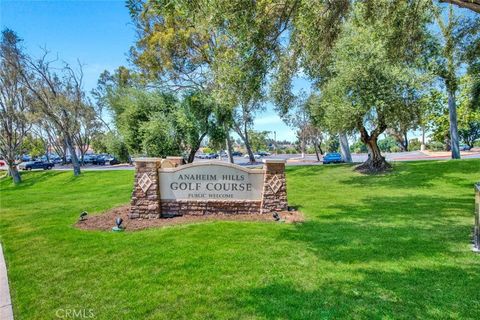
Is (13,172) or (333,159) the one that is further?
(333,159)

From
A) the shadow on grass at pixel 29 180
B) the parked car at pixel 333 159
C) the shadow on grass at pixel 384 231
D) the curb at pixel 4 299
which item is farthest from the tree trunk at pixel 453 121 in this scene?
the shadow on grass at pixel 29 180

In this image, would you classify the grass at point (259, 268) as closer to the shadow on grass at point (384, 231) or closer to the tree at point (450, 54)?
the shadow on grass at point (384, 231)

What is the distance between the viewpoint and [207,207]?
8.50m

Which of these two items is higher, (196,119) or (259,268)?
(196,119)

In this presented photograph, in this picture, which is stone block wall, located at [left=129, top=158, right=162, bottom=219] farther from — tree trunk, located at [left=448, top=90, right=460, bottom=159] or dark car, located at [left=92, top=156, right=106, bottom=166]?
dark car, located at [left=92, top=156, right=106, bottom=166]

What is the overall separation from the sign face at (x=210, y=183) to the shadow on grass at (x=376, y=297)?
169 inches

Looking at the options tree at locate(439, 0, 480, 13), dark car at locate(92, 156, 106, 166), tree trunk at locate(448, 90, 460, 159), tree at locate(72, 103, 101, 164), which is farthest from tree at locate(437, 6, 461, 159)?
dark car at locate(92, 156, 106, 166)

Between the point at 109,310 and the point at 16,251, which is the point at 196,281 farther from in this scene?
the point at 16,251

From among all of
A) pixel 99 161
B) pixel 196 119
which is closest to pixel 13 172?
pixel 196 119

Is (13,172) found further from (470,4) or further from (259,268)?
(470,4)

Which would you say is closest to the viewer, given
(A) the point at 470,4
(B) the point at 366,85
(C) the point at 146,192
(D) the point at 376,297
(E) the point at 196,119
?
(D) the point at 376,297

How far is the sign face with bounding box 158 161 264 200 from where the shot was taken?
849 centimetres

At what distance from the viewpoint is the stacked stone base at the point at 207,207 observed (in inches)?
334

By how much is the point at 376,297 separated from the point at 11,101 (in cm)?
2892
